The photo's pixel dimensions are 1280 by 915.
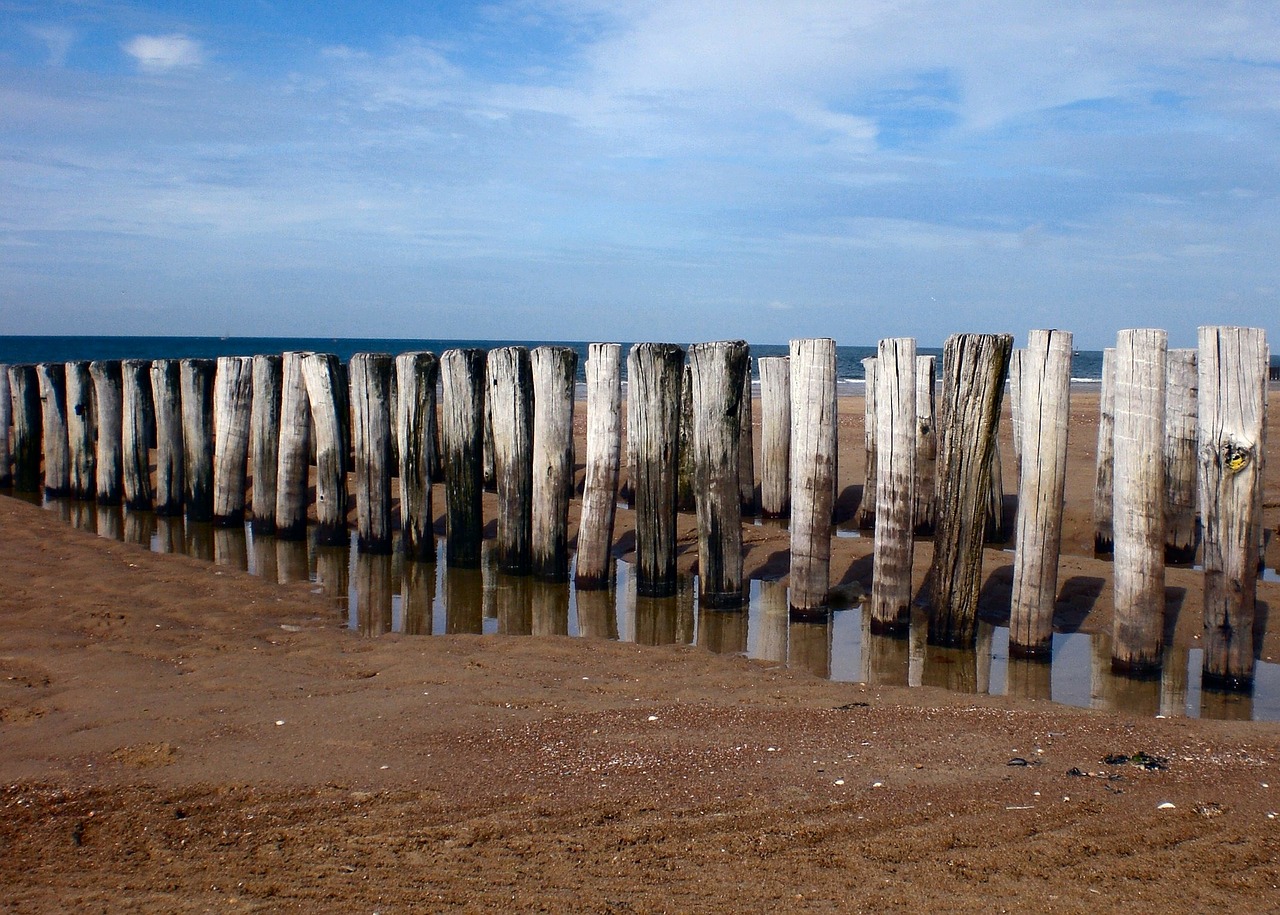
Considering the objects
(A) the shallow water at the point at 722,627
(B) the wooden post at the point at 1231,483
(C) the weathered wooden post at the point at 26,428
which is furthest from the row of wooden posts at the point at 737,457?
(C) the weathered wooden post at the point at 26,428

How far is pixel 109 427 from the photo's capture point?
11.2 meters

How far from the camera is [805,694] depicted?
4770 millimetres

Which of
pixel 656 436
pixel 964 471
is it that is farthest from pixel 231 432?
pixel 964 471

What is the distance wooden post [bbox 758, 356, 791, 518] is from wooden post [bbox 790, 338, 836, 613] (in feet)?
8.37

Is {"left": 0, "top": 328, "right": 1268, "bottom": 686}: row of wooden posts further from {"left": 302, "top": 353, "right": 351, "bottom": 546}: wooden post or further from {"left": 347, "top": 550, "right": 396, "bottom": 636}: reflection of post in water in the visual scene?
{"left": 347, "top": 550, "right": 396, "bottom": 636}: reflection of post in water

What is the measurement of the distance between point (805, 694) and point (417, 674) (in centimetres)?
190

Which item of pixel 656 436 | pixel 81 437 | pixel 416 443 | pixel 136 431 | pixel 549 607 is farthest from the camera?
pixel 81 437

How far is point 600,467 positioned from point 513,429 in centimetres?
76

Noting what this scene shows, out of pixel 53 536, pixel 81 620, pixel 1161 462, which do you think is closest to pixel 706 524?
pixel 1161 462

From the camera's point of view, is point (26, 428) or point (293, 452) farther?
point (26, 428)

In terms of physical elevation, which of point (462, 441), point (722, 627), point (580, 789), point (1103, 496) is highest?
point (462, 441)

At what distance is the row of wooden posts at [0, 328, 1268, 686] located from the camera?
517 centimetres

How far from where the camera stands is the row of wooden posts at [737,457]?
5168 mm

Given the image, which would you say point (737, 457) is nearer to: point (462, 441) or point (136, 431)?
point (462, 441)
